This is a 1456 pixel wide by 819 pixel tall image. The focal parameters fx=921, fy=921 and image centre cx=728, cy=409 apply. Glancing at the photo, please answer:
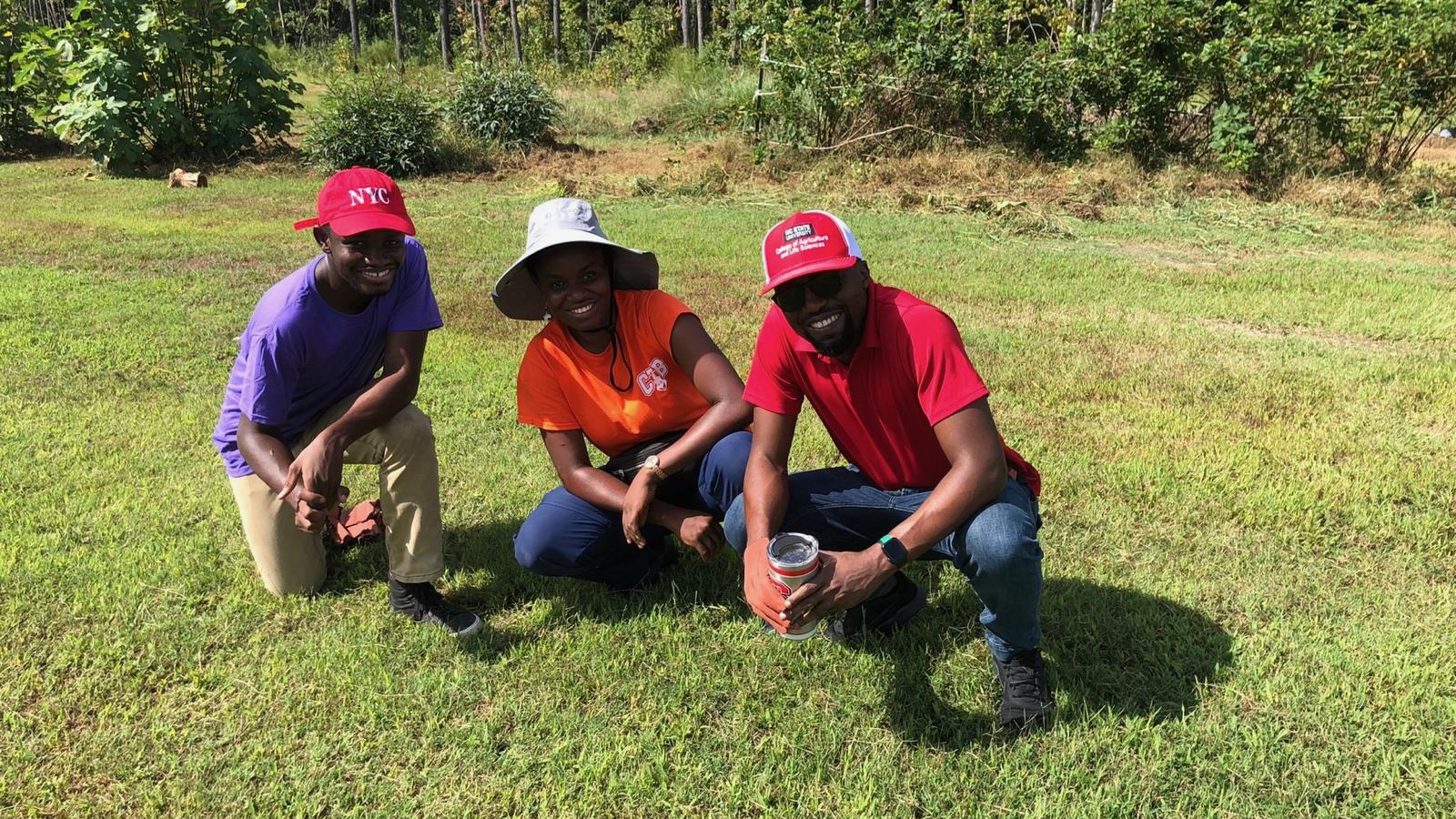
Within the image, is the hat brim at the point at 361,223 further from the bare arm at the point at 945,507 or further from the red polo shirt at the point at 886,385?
the bare arm at the point at 945,507

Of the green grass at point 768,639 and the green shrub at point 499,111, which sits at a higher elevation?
the green shrub at point 499,111

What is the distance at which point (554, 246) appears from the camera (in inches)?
109

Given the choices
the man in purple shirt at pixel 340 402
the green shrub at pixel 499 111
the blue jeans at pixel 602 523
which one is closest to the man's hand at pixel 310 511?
the man in purple shirt at pixel 340 402

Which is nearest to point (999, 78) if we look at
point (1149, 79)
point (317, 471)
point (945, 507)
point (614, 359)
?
point (1149, 79)

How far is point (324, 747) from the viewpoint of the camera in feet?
8.23

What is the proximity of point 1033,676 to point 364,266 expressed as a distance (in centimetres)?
234

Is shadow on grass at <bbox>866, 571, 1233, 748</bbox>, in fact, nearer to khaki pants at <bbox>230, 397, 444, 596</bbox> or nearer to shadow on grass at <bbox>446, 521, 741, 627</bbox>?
shadow on grass at <bbox>446, 521, 741, 627</bbox>

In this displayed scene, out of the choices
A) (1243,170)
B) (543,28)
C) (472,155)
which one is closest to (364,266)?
(1243,170)

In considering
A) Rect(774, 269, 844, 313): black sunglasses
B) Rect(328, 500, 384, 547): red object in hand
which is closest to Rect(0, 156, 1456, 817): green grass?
Rect(328, 500, 384, 547): red object in hand

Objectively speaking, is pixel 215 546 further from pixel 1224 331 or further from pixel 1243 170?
pixel 1243 170

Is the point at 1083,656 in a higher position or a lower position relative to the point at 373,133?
lower

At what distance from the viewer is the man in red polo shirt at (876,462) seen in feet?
7.38

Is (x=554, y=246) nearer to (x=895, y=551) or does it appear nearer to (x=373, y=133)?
(x=895, y=551)

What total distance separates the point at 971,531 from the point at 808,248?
832mm
